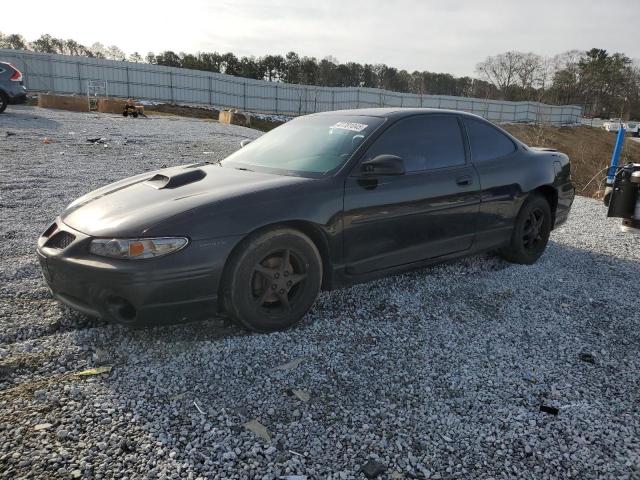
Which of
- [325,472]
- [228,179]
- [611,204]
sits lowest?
[325,472]

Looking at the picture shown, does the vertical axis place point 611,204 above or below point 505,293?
above

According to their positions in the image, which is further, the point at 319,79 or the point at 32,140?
the point at 319,79

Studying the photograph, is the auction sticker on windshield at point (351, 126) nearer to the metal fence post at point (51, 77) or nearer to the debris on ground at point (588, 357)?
the debris on ground at point (588, 357)

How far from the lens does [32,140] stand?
37.1 ft

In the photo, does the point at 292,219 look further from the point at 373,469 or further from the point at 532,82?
the point at 532,82

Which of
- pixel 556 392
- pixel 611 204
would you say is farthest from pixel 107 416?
pixel 611 204

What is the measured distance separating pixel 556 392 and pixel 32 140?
12234 mm

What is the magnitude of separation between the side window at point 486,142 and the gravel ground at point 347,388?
117 cm

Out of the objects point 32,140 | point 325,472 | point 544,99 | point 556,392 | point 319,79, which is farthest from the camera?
point 544,99

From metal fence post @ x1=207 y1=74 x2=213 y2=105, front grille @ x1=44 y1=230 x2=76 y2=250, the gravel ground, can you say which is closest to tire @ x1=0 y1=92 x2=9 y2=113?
the gravel ground

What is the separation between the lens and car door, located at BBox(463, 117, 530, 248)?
14.3 feet

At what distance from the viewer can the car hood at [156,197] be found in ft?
9.55

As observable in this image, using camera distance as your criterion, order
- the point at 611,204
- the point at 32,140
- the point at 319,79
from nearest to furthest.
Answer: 1. the point at 611,204
2. the point at 32,140
3. the point at 319,79

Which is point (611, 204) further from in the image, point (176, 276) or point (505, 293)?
point (176, 276)
